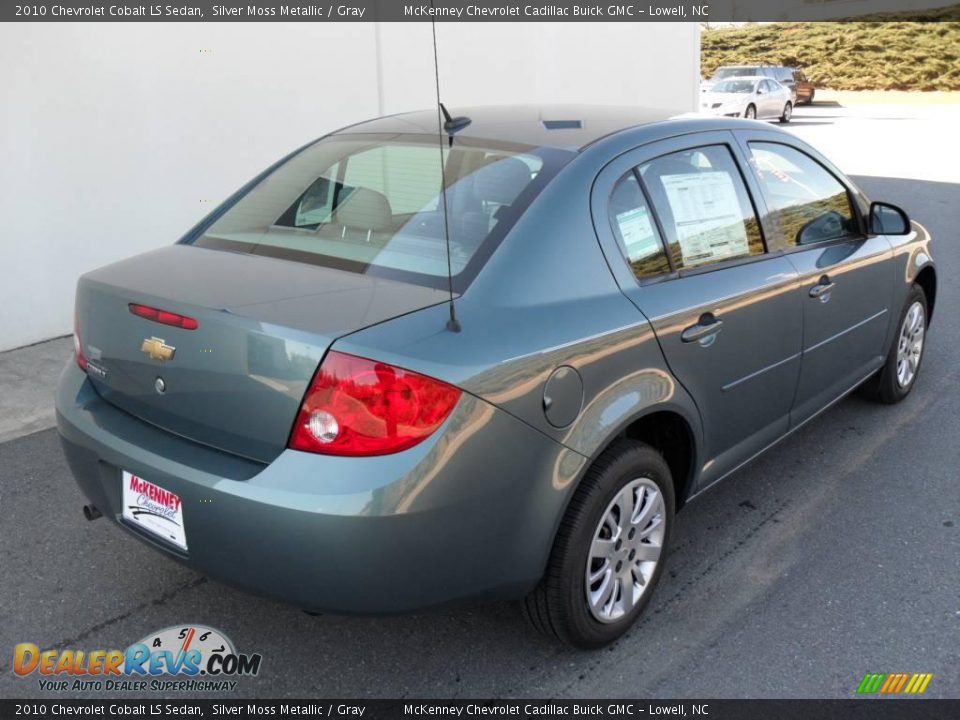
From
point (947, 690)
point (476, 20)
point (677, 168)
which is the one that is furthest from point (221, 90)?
point (947, 690)

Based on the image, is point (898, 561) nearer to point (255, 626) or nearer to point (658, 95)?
point (255, 626)

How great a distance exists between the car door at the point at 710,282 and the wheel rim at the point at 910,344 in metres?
1.52

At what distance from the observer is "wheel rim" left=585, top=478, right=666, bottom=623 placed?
287 cm

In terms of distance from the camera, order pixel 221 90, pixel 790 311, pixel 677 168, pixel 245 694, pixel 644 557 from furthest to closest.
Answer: pixel 221 90 → pixel 790 311 → pixel 677 168 → pixel 644 557 → pixel 245 694

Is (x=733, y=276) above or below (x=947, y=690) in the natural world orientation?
above

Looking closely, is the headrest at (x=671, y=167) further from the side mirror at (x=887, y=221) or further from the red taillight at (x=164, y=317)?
the red taillight at (x=164, y=317)

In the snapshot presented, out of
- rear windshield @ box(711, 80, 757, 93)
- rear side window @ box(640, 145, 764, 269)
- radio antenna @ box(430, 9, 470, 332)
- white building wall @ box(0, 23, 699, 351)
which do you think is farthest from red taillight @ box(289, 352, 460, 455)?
rear windshield @ box(711, 80, 757, 93)

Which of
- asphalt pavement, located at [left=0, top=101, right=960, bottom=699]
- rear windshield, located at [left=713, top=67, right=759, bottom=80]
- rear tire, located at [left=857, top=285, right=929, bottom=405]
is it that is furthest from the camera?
rear windshield, located at [left=713, top=67, right=759, bottom=80]

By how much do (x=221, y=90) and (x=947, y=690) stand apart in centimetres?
594

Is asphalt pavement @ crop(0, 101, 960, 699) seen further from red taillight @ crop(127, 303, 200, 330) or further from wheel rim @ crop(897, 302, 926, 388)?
red taillight @ crop(127, 303, 200, 330)

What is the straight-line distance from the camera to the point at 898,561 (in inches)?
138

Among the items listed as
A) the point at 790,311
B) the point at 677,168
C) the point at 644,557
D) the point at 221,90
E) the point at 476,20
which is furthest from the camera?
the point at 476,20

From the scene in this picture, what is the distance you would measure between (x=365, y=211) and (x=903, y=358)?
325 cm

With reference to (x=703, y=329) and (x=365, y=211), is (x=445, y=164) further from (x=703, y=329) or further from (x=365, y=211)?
(x=703, y=329)
